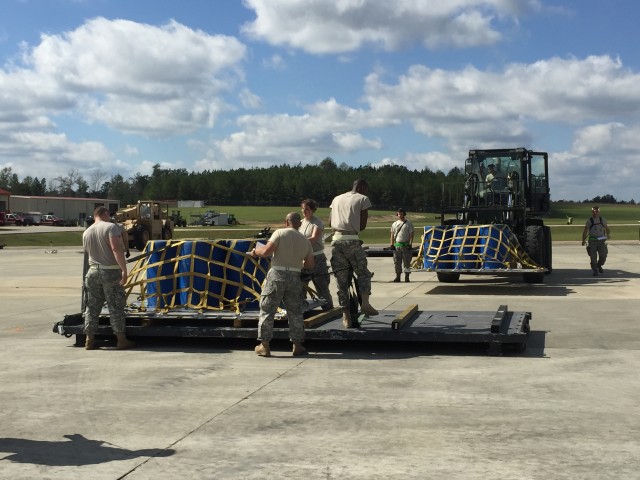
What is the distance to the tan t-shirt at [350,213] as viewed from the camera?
9.91 metres

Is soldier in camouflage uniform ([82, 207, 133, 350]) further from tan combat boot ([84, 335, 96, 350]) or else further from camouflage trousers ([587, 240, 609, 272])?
camouflage trousers ([587, 240, 609, 272])

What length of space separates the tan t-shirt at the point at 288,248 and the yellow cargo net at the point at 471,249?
8.36 metres

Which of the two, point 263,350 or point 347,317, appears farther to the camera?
point 347,317

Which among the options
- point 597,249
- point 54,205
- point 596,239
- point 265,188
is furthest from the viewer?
point 265,188

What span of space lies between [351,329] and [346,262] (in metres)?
0.88

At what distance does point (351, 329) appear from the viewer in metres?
9.53

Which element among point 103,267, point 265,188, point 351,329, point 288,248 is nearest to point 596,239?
point 351,329

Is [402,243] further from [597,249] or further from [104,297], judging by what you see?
[104,297]

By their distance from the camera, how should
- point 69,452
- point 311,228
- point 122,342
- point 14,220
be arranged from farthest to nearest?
point 14,220 → point 311,228 → point 122,342 → point 69,452

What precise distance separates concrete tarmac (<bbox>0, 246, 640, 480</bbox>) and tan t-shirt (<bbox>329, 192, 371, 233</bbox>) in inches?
58.6

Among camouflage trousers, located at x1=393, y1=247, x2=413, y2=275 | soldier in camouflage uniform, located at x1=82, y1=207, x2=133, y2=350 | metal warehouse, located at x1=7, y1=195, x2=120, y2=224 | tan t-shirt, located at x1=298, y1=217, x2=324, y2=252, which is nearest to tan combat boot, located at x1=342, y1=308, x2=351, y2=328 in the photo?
tan t-shirt, located at x1=298, y1=217, x2=324, y2=252

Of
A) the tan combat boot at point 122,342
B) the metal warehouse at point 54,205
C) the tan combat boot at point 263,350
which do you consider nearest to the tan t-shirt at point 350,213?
the tan combat boot at point 263,350

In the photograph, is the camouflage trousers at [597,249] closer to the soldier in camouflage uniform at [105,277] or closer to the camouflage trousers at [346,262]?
the camouflage trousers at [346,262]

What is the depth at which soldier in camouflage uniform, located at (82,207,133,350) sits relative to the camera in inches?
383
